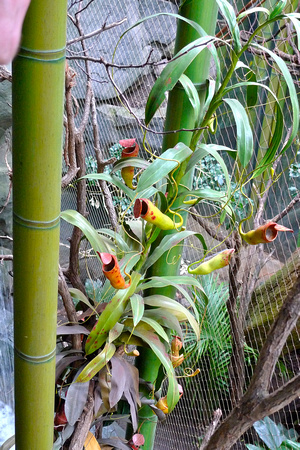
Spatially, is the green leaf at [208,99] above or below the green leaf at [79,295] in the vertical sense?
above

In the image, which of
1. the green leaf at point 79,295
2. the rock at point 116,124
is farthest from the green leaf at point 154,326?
the rock at point 116,124

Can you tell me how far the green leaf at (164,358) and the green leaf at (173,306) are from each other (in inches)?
2.3

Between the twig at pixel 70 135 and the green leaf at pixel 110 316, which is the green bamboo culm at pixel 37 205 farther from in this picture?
the twig at pixel 70 135

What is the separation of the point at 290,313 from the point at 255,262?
1.88 feet

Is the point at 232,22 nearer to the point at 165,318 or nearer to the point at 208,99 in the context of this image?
the point at 208,99

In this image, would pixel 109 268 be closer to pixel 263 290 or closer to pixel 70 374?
pixel 70 374

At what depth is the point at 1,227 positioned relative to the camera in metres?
2.43

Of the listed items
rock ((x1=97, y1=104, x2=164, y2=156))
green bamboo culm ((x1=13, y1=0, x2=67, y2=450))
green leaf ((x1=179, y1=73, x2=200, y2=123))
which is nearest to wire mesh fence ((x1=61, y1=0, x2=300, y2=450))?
rock ((x1=97, y1=104, x2=164, y2=156))

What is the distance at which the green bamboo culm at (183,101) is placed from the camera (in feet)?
2.52

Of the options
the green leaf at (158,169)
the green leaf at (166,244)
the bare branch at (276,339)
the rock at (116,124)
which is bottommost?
the bare branch at (276,339)

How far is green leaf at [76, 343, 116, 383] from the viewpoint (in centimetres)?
77

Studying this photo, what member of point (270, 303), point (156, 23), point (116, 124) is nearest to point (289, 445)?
point (270, 303)

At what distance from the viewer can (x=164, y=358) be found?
2.58ft

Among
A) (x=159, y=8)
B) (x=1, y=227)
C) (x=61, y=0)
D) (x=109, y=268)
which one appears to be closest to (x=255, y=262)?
(x=109, y=268)
